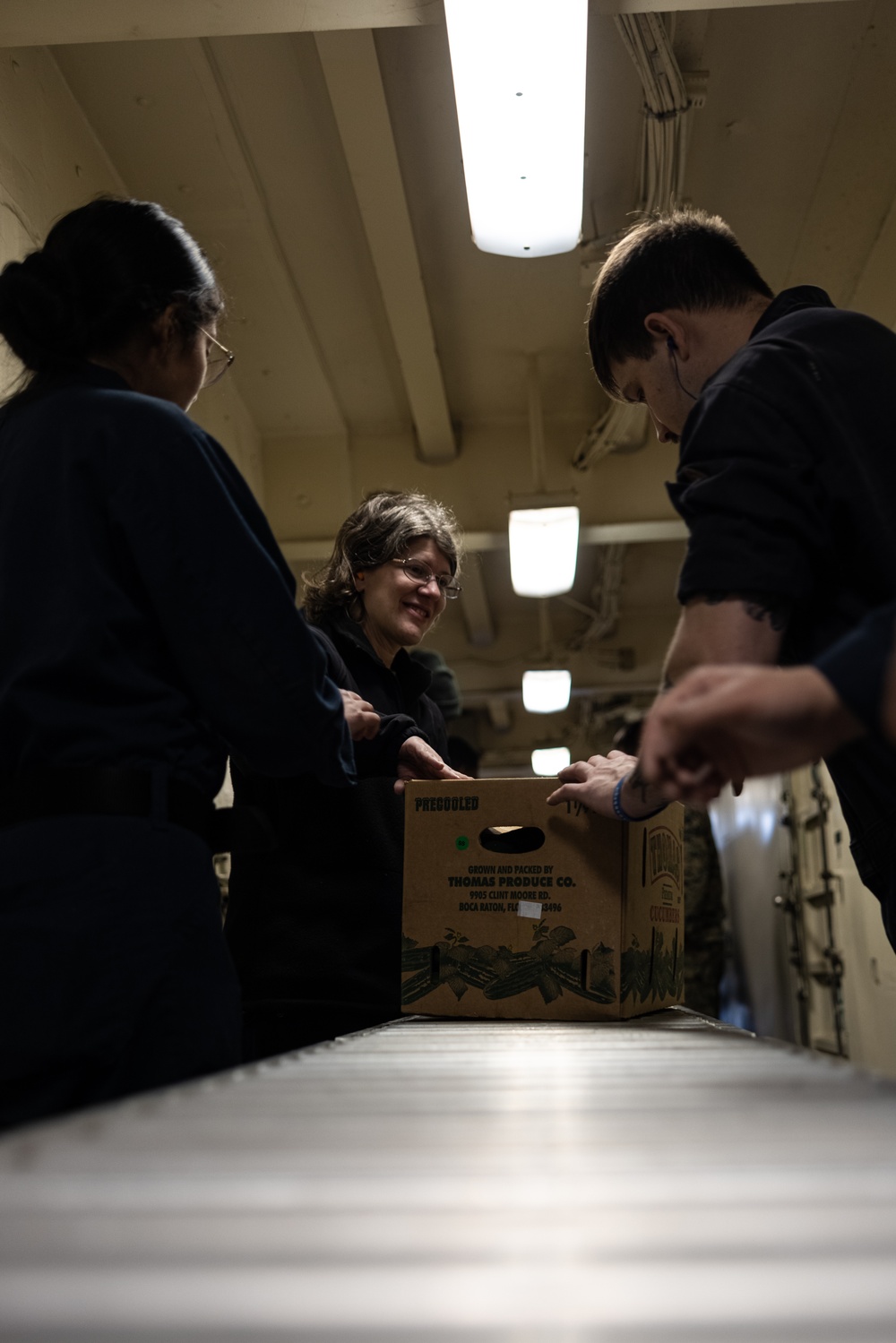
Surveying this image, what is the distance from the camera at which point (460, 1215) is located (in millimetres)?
500

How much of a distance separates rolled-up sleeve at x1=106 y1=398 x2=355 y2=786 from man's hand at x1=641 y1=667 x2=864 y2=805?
0.50 m

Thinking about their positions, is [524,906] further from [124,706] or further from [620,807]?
[124,706]

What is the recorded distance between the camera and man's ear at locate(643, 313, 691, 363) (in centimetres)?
149

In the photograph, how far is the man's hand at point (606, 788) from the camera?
1.42 metres

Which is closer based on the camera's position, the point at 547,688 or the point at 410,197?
the point at 410,197

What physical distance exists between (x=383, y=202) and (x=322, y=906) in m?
2.32

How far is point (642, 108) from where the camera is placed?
9.61 ft

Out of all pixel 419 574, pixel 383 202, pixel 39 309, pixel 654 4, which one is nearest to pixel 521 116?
pixel 654 4

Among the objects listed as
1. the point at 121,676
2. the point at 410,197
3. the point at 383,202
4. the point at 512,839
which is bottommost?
the point at 512,839

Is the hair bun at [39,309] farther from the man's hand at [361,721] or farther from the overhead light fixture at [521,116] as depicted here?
the overhead light fixture at [521,116]

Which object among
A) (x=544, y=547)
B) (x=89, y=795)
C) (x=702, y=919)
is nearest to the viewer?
(x=89, y=795)

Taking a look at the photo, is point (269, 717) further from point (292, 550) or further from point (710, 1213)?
point (292, 550)

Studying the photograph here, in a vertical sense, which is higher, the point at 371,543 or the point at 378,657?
the point at 371,543

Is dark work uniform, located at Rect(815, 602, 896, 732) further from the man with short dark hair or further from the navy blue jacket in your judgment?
the navy blue jacket
